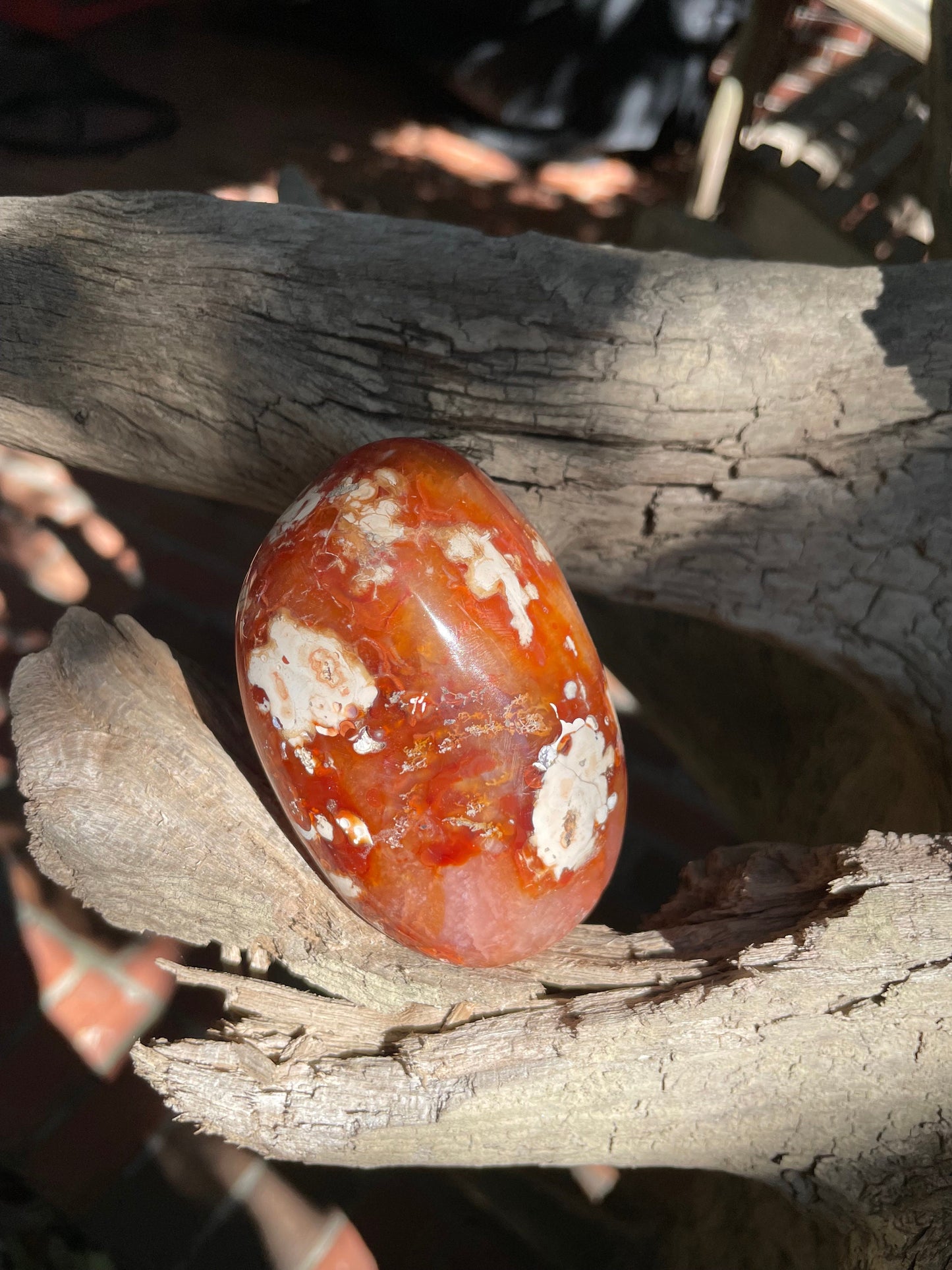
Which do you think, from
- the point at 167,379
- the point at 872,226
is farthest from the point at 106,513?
the point at 872,226

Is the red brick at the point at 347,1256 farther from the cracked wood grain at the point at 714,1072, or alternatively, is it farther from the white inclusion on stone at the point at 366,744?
the white inclusion on stone at the point at 366,744

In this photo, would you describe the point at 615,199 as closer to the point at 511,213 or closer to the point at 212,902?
the point at 511,213

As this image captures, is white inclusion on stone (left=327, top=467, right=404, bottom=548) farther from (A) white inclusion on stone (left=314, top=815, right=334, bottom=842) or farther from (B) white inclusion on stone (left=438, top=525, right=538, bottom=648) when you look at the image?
(A) white inclusion on stone (left=314, top=815, right=334, bottom=842)

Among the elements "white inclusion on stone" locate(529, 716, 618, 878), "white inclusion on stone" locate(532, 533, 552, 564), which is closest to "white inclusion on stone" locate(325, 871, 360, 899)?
"white inclusion on stone" locate(529, 716, 618, 878)

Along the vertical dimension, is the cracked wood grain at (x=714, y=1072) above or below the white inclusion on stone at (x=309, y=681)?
below

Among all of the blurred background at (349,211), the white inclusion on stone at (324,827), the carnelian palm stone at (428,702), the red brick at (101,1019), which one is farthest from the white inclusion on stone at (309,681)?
the red brick at (101,1019)

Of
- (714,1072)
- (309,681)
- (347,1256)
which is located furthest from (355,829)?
(347,1256)
